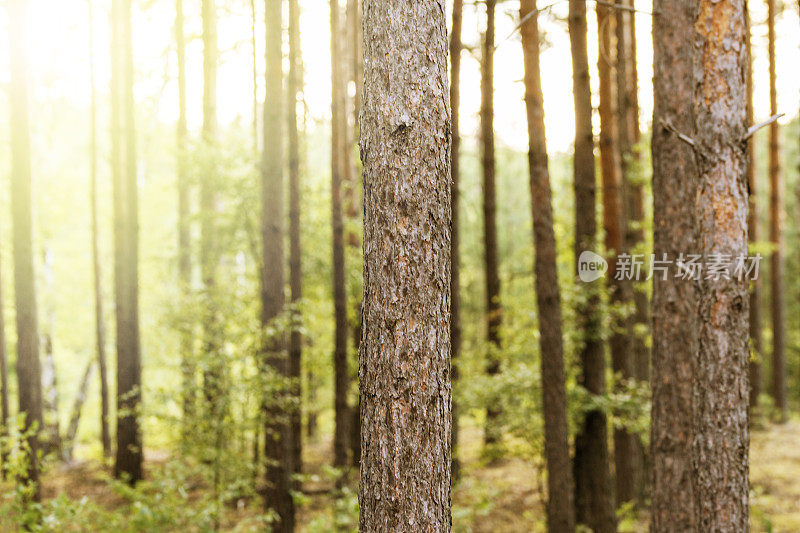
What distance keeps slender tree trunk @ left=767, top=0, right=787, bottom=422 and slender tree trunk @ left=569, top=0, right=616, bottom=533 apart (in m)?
9.85

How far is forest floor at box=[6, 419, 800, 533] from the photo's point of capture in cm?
888

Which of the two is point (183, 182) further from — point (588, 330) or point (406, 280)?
point (406, 280)

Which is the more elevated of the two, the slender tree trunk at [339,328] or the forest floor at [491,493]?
the slender tree trunk at [339,328]

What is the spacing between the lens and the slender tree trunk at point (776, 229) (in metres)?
16.1

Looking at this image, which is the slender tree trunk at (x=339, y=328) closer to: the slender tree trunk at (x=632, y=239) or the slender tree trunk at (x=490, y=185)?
the slender tree trunk at (x=490, y=185)

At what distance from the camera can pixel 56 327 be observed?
68.6 ft

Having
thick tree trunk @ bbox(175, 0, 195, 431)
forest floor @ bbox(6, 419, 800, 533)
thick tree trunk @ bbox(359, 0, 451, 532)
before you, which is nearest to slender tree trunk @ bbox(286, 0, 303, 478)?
thick tree trunk @ bbox(175, 0, 195, 431)

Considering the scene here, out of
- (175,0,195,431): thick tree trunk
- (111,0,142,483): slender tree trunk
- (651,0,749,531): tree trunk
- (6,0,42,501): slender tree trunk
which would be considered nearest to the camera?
(651,0,749,531): tree trunk

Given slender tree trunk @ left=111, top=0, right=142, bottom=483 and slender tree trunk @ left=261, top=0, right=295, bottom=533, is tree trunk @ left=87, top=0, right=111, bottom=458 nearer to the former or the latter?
slender tree trunk @ left=111, top=0, right=142, bottom=483

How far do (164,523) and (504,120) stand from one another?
1899 cm

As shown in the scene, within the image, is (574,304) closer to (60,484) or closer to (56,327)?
(60,484)

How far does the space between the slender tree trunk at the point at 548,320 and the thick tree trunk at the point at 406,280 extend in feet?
14.0

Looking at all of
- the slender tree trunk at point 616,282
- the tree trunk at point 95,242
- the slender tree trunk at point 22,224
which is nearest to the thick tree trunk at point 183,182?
the tree trunk at point 95,242

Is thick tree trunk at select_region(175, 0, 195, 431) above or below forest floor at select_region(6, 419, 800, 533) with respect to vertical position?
above
